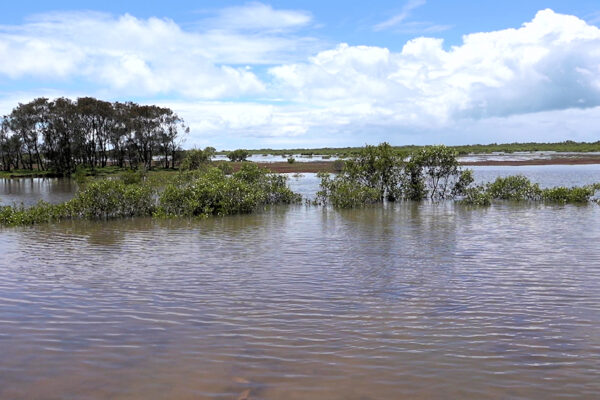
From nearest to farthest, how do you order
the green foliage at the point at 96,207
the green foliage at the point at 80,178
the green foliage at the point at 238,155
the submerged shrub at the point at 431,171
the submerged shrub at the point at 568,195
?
the green foliage at the point at 96,207, the submerged shrub at the point at 568,195, the submerged shrub at the point at 431,171, the green foliage at the point at 80,178, the green foliage at the point at 238,155

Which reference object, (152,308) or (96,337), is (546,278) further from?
(96,337)

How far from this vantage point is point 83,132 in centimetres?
7544

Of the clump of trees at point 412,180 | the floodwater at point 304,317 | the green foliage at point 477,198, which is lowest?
the floodwater at point 304,317

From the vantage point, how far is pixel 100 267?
1273 centimetres

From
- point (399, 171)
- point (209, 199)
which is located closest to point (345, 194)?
point (399, 171)

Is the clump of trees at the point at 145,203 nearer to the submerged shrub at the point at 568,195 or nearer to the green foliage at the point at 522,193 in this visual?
the green foliage at the point at 522,193

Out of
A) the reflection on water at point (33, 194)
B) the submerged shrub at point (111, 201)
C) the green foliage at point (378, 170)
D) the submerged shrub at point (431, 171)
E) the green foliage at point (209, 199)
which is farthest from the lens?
the reflection on water at point (33, 194)

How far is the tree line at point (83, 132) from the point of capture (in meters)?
72.6

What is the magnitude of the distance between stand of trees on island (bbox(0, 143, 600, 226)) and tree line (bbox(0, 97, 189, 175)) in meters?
48.2

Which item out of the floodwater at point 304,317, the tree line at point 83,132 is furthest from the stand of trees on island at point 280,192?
the tree line at point 83,132

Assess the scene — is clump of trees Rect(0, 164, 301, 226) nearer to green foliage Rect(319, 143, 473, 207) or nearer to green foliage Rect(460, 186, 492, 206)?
green foliage Rect(319, 143, 473, 207)

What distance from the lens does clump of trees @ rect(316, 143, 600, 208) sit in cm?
2722

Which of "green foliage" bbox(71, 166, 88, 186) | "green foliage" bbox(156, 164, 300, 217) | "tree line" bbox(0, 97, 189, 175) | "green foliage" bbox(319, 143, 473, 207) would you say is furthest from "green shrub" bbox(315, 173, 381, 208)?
"tree line" bbox(0, 97, 189, 175)

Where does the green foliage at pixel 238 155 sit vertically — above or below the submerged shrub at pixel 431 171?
above
